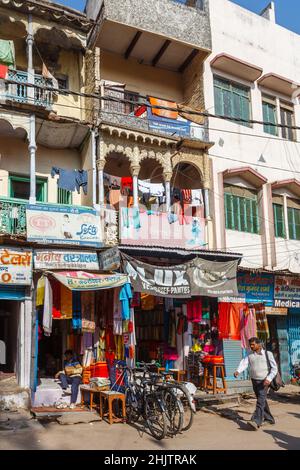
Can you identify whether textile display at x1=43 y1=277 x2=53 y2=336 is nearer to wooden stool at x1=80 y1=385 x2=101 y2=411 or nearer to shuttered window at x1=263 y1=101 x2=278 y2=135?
wooden stool at x1=80 y1=385 x2=101 y2=411

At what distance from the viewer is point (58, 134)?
14695 mm

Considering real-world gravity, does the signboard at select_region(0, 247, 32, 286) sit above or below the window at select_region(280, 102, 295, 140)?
below

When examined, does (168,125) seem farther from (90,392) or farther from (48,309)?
(90,392)

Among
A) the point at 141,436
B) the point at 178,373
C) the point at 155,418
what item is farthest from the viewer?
the point at 178,373

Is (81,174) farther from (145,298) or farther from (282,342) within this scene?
(282,342)

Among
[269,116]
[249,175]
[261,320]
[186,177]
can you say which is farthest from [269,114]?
[261,320]

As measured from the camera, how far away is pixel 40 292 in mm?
11977

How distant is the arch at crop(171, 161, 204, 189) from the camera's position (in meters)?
16.8

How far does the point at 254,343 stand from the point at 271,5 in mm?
15636

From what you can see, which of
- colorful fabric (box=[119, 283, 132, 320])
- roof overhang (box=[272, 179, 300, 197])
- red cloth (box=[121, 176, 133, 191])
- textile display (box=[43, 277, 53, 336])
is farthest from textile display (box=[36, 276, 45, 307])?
roof overhang (box=[272, 179, 300, 197])

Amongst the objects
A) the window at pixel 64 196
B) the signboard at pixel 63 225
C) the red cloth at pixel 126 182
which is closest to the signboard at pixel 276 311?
the red cloth at pixel 126 182

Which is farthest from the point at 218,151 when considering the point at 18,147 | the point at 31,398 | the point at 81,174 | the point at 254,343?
the point at 31,398

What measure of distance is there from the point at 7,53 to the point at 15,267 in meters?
6.27

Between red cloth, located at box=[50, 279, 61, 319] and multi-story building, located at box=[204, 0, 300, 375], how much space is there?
5.84 meters
